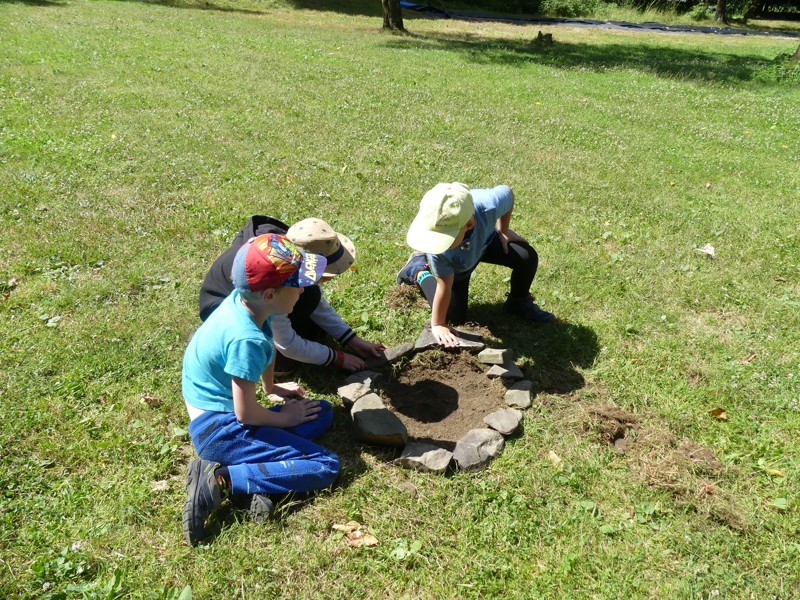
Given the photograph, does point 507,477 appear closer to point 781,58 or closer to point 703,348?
point 703,348

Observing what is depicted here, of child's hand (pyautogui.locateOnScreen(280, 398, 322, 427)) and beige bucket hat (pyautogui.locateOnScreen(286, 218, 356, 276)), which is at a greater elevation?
beige bucket hat (pyautogui.locateOnScreen(286, 218, 356, 276))

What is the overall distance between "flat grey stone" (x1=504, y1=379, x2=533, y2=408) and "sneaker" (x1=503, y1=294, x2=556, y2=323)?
2.85 ft

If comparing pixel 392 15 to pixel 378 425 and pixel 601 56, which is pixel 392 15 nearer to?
pixel 601 56

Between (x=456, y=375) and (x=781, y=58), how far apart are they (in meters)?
16.8

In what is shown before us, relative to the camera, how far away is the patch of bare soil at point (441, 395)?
3762mm

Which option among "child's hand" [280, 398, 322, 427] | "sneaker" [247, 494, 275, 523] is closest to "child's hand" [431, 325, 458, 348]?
"child's hand" [280, 398, 322, 427]

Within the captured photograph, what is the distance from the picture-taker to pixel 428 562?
2.91 metres

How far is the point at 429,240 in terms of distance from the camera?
371 centimetres

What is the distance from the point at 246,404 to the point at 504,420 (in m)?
1.58

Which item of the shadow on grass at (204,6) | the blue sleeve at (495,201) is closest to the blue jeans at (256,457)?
the blue sleeve at (495,201)

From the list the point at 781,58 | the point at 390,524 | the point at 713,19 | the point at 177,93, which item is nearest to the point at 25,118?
the point at 177,93

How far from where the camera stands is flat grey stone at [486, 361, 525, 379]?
404 centimetres

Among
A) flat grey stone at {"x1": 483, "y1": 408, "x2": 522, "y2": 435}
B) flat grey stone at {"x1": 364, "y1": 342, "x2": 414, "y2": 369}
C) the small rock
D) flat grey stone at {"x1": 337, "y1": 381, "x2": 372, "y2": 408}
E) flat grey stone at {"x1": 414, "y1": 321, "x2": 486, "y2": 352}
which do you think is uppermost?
flat grey stone at {"x1": 414, "y1": 321, "x2": 486, "y2": 352}

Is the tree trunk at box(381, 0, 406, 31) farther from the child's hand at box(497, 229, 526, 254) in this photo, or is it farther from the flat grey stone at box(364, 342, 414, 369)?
the flat grey stone at box(364, 342, 414, 369)
